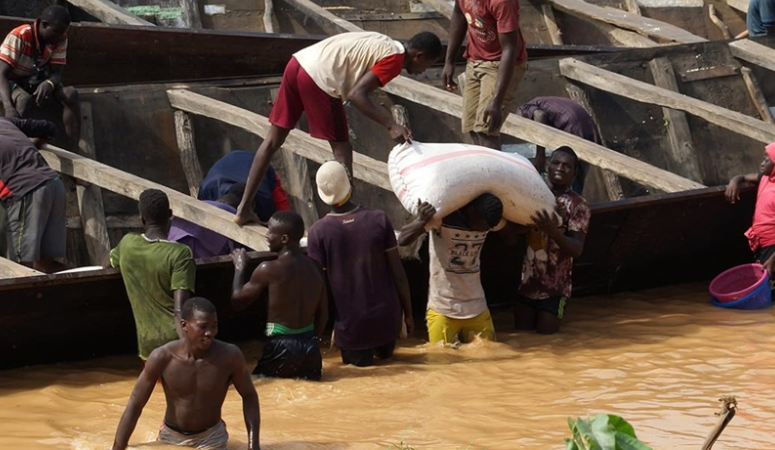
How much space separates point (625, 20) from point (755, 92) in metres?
1.79

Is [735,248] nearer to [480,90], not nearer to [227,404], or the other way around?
[480,90]

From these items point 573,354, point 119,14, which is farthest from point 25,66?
point 573,354

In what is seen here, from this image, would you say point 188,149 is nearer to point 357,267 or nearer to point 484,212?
point 357,267

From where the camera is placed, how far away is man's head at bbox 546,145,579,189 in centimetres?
817

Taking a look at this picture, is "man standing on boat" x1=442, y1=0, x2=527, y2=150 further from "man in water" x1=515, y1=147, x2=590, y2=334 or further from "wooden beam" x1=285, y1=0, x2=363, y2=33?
"wooden beam" x1=285, y1=0, x2=363, y2=33

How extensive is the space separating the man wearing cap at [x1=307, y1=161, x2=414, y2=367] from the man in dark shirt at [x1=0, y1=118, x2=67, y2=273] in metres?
1.77

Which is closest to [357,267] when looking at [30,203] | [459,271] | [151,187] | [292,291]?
[292,291]

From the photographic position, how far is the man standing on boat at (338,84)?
7.76 m

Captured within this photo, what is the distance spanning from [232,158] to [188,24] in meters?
3.33

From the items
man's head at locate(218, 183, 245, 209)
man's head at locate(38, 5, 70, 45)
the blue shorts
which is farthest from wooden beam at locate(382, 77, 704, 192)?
man's head at locate(38, 5, 70, 45)

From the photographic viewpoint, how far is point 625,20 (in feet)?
42.8

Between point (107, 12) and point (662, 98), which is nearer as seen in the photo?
point (662, 98)

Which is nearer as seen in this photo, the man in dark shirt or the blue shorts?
the man in dark shirt

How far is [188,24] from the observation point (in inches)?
Answer: 471
